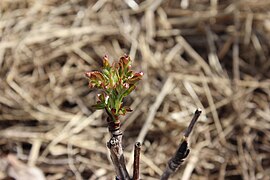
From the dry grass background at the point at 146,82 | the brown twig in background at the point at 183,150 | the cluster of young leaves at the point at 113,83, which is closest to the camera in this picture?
the cluster of young leaves at the point at 113,83

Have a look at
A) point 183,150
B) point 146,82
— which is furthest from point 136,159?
point 146,82

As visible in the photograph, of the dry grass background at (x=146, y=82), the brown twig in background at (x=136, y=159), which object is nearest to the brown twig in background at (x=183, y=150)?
the brown twig in background at (x=136, y=159)

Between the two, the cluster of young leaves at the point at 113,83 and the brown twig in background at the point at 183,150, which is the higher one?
the cluster of young leaves at the point at 113,83

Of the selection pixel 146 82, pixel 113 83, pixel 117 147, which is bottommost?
pixel 146 82

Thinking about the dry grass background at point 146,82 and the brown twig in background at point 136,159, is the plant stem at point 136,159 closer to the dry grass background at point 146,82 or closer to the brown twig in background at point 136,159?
the brown twig in background at point 136,159

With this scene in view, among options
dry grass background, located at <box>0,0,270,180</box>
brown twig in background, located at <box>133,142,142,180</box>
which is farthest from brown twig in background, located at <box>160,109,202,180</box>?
dry grass background, located at <box>0,0,270,180</box>

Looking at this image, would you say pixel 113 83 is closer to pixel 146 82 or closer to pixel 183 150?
pixel 183 150

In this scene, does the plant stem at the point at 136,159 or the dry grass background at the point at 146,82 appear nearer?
the plant stem at the point at 136,159

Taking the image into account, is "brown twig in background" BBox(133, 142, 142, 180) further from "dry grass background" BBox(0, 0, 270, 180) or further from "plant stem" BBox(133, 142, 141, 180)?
"dry grass background" BBox(0, 0, 270, 180)

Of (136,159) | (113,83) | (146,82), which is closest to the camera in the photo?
(113,83)

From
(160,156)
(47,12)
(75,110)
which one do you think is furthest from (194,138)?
(47,12)
